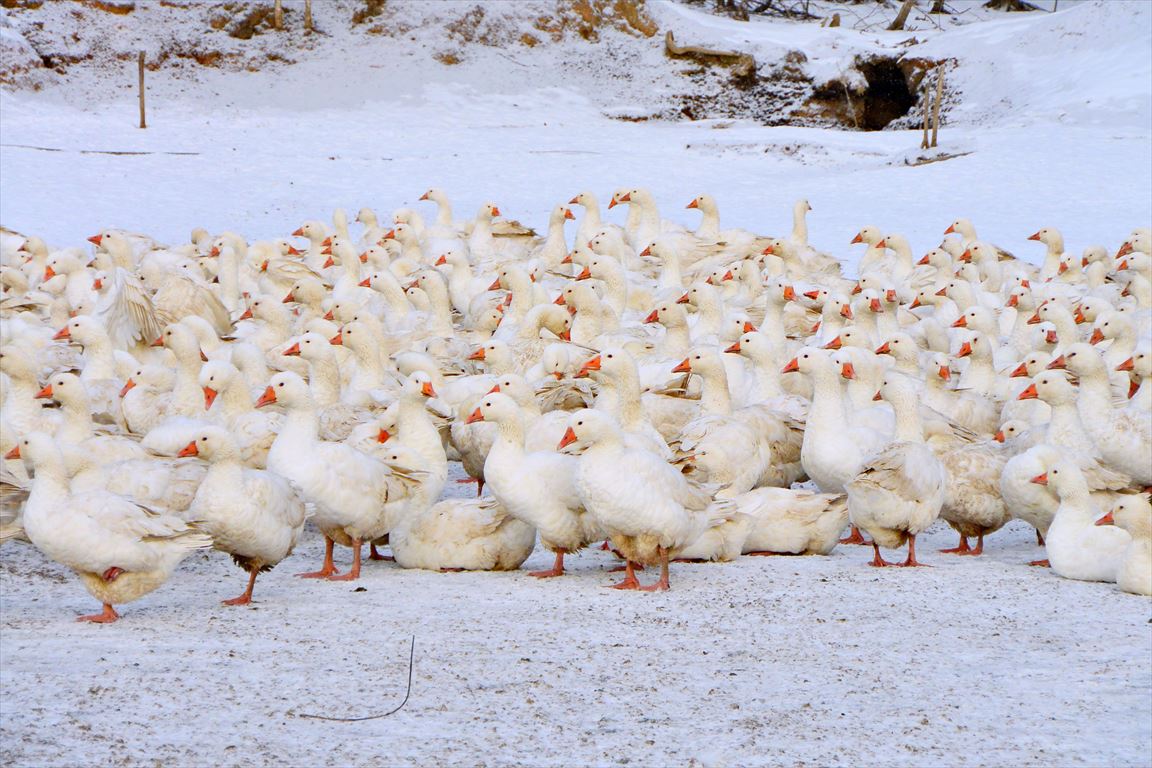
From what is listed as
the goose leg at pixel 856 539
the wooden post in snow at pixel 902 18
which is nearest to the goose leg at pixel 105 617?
the goose leg at pixel 856 539

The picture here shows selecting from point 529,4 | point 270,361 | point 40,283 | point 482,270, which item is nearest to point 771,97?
point 529,4

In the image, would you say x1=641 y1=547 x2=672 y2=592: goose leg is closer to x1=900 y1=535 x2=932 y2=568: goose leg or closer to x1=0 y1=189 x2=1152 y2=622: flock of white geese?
x1=0 y1=189 x2=1152 y2=622: flock of white geese

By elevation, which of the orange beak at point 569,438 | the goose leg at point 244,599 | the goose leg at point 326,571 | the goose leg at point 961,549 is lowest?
the goose leg at point 961,549

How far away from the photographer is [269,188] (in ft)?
72.8

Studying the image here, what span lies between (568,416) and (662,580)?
189 cm

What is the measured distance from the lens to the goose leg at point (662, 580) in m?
7.54

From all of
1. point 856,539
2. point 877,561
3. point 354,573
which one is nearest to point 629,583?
point 354,573

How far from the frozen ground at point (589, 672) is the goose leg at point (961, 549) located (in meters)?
1.03

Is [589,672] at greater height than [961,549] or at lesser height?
greater

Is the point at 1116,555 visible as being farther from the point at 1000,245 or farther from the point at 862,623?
the point at 1000,245

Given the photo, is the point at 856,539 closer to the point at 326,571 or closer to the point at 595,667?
the point at 326,571

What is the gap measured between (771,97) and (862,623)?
24658 mm

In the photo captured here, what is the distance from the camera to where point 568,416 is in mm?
9211

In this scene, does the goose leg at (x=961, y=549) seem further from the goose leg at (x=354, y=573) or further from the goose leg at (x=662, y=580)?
the goose leg at (x=354, y=573)
